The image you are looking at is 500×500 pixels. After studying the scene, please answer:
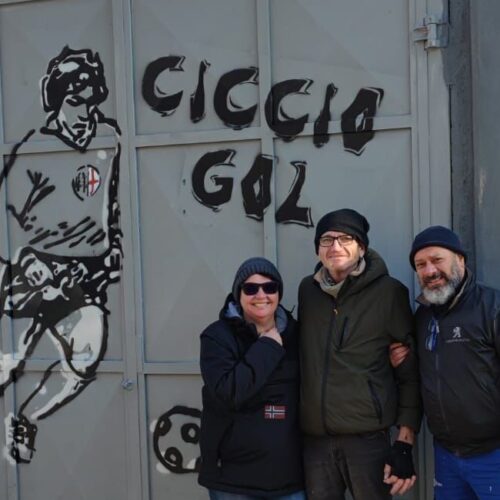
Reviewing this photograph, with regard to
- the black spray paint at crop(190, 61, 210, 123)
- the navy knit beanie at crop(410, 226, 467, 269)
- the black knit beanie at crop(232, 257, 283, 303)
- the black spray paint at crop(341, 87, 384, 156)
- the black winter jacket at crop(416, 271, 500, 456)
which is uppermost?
the black spray paint at crop(190, 61, 210, 123)

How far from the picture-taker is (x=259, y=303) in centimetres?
313

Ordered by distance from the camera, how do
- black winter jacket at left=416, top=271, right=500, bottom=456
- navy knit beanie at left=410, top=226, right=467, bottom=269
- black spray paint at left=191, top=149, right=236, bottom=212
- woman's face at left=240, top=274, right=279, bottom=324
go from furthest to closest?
→ black spray paint at left=191, top=149, right=236, bottom=212 → woman's face at left=240, top=274, right=279, bottom=324 → navy knit beanie at left=410, top=226, right=467, bottom=269 → black winter jacket at left=416, top=271, right=500, bottom=456

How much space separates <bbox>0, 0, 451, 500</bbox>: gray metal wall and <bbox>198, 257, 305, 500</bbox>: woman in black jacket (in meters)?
0.76

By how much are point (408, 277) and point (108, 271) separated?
5.31ft

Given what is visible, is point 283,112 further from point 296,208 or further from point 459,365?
point 459,365

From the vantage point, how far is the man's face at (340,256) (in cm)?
316

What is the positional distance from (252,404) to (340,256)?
0.71 m

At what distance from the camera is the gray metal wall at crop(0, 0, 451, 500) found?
3.73m

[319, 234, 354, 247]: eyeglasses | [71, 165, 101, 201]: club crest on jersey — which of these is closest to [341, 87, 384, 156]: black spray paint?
[319, 234, 354, 247]: eyeglasses

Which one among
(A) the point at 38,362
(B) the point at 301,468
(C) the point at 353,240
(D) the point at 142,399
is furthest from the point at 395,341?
(A) the point at 38,362

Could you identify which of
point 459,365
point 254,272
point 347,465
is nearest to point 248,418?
point 347,465

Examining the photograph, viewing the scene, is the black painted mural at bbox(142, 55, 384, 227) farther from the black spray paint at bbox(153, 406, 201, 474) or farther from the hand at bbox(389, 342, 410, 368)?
the black spray paint at bbox(153, 406, 201, 474)

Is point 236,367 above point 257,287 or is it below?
below

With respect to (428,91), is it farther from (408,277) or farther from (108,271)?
(108,271)
